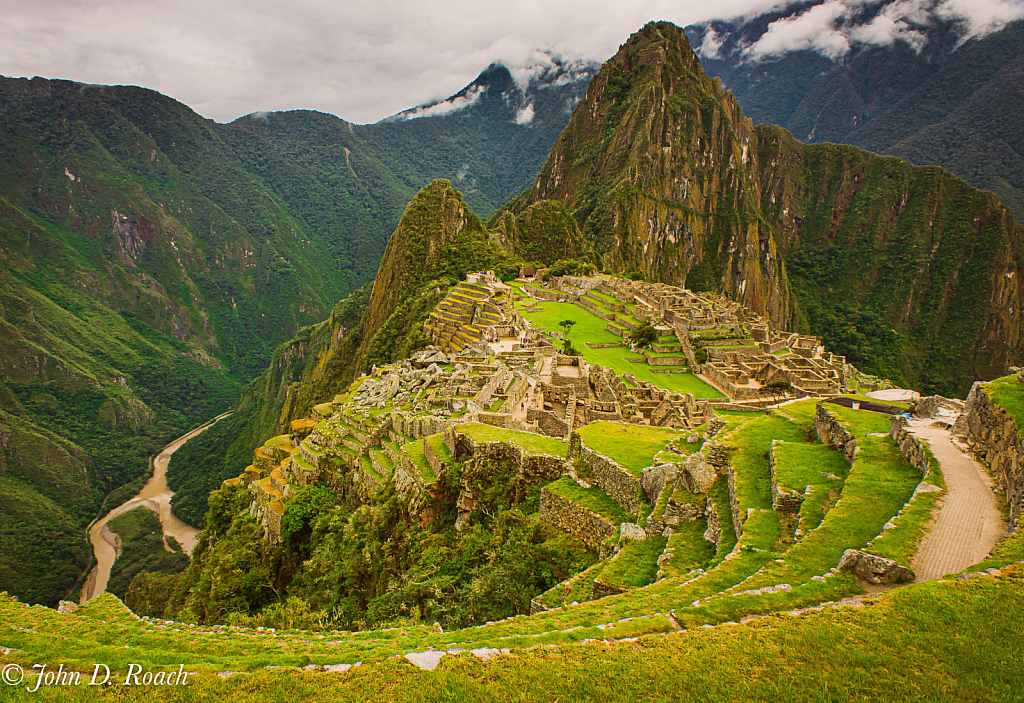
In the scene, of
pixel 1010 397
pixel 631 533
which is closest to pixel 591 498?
pixel 631 533

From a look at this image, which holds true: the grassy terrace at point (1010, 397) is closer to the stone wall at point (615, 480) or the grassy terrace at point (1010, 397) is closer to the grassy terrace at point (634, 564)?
the grassy terrace at point (634, 564)

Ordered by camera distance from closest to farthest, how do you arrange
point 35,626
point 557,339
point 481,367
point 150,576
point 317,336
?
point 35,626 < point 481,367 < point 150,576 < point 557,339 < point 317,336

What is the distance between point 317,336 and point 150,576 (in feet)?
A: 358

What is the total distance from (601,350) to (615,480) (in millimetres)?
47126

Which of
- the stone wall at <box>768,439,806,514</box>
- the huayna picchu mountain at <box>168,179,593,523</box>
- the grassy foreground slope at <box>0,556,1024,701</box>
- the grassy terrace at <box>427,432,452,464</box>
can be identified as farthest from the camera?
the huayna picchu mountain at <box>168,179,593,523</box>

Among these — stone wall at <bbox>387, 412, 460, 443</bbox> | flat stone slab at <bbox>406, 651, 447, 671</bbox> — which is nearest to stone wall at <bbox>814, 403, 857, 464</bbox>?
flat stone slab at <bbox>406, 651, 447, 671</bbox>

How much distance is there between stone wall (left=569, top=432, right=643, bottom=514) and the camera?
12703 millimetres

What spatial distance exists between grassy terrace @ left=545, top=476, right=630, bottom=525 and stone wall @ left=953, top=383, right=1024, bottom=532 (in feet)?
22.2

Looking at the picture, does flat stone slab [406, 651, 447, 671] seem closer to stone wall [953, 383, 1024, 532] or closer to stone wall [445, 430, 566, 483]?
stone wall [445, 430, 566, 483]

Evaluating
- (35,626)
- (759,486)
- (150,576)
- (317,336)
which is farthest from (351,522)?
(317,336)

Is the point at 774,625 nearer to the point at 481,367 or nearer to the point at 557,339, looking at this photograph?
the point at 481,367

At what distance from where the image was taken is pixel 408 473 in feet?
56.9

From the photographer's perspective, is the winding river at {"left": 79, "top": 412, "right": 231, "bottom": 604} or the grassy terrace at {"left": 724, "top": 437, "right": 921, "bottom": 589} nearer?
the grassy terrace at {"left": 724, "top": 437, "right": 921, "bottom": 589}

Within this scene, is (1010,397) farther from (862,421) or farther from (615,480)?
(615,480)
